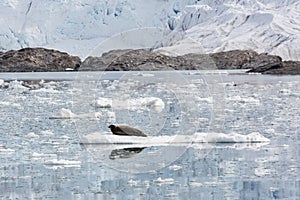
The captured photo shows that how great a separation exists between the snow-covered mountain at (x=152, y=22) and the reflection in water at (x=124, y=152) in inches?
2129

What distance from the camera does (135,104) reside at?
16.4 meters

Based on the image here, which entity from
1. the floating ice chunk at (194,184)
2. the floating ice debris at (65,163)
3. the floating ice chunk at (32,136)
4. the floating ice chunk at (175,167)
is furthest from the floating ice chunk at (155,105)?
the floating ice chunk at (194,184)

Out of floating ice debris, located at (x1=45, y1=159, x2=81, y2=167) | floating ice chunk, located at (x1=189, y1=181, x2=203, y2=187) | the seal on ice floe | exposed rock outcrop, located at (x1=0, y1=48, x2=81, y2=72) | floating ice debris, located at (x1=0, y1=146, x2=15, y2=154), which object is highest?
exposed rock outcrop, located at (x1=0, y1=48, x2=81, y2=72)

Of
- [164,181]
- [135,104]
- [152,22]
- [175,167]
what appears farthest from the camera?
[152,22]

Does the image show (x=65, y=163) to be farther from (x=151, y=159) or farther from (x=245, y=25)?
(x=245, y=25)

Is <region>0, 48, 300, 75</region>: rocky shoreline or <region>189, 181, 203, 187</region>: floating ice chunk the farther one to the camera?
<region>0, 48, 300, 75</region>: rocky shoreline

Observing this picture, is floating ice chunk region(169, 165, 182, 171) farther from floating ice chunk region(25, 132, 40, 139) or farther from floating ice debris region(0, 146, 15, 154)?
floating ice chunk region(25, 132, 40, 139)

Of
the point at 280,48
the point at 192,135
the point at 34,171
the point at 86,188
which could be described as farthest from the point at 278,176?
the point at 280,48

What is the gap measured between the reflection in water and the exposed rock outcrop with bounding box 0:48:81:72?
55.7 meters

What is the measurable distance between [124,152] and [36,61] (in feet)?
188

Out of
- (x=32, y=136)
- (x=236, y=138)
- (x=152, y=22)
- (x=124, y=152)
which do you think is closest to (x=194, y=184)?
(x=124, y=152)

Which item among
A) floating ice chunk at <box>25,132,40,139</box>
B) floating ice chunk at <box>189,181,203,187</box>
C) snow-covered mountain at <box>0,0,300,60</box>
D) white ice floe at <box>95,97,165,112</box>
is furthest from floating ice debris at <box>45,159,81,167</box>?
snow-covered mountain at <box>0,0,300,60</box>

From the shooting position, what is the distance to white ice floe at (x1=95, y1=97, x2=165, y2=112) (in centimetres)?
1556

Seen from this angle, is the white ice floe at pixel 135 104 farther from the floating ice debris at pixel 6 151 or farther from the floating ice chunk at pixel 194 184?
the floating ice chunk at pixel 194 184
